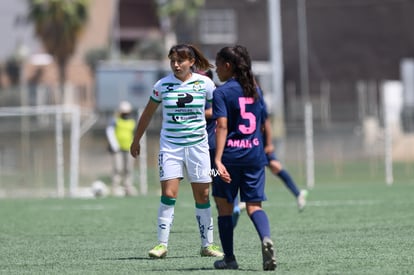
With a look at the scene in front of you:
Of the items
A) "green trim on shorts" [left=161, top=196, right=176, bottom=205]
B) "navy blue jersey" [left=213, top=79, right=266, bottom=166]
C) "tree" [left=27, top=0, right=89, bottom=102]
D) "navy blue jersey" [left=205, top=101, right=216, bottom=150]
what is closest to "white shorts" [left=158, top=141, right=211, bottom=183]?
"green trim on shorts" [left=161, top=196, right=176, bottom=205]

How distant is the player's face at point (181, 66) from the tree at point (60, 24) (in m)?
45.7

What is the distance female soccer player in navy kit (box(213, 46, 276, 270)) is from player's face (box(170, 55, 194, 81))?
3.35 feet

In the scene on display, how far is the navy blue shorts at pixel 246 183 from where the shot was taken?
9633 millimetres

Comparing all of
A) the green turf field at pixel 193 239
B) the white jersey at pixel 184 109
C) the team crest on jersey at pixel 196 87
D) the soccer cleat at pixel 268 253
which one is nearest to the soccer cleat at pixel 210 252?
the green turf field at pixel 193 239

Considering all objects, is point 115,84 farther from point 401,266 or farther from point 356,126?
point 401,266

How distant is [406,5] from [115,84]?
62.9 ft

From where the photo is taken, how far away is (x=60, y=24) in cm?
5719

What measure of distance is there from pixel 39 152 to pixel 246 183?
2250cm

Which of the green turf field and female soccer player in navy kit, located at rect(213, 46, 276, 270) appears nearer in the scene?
female soccer player in navy kit, located at rect(213, 46, 276, 270)

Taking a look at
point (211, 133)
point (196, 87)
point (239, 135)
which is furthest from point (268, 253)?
point (211, 133)

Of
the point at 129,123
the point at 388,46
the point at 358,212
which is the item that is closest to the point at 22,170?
the point at 129,123

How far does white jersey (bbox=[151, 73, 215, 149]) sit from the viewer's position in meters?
10.7

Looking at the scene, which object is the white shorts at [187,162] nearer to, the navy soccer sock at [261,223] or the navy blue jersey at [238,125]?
the navy blue jersey at [238,125]

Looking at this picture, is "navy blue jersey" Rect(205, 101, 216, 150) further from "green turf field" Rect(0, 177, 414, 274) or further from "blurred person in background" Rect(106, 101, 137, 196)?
"blurred person in background" Rect(106, 101, 137, 196)
